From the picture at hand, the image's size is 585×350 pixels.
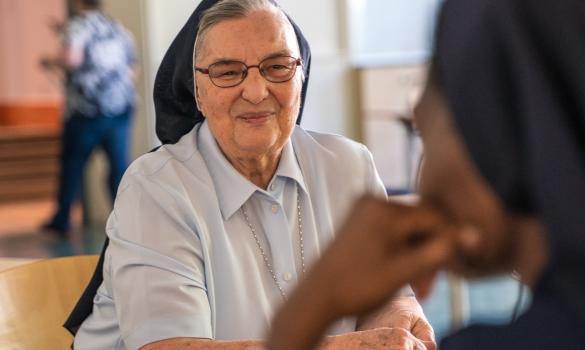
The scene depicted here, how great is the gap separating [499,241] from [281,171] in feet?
5.47

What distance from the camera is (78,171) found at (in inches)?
347

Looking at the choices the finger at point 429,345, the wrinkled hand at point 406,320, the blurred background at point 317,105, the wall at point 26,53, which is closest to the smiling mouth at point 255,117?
the wrinkled hand at point 406,320

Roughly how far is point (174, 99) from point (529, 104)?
177cm

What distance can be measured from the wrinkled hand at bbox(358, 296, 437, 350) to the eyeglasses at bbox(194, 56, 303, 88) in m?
0.49

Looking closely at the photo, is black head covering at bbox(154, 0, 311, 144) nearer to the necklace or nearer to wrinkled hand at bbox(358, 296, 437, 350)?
the necklace

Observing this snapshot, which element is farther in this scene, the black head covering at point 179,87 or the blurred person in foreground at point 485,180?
the black head covering at point 179,87

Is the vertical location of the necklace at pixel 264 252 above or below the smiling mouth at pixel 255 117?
below

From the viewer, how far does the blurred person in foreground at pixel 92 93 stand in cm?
805

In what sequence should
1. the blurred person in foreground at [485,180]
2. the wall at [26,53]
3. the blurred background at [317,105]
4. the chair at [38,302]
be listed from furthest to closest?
the wall at [26,53]
the blurred background at [317,105]
the chair at [38,302]
the blurred person in foreground at [485,180]

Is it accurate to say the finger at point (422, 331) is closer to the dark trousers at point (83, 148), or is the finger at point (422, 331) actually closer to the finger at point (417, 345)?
the finger at point (417, 345)

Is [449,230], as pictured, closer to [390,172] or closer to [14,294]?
[14,294]

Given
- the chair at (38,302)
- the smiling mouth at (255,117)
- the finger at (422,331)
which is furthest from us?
the chair at (38,302)

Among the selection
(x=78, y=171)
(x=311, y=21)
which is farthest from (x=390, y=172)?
(x=78, y=171)

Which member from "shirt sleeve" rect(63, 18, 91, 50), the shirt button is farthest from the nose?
"shirt sleeve" rect(63, 18, 91, 50)
